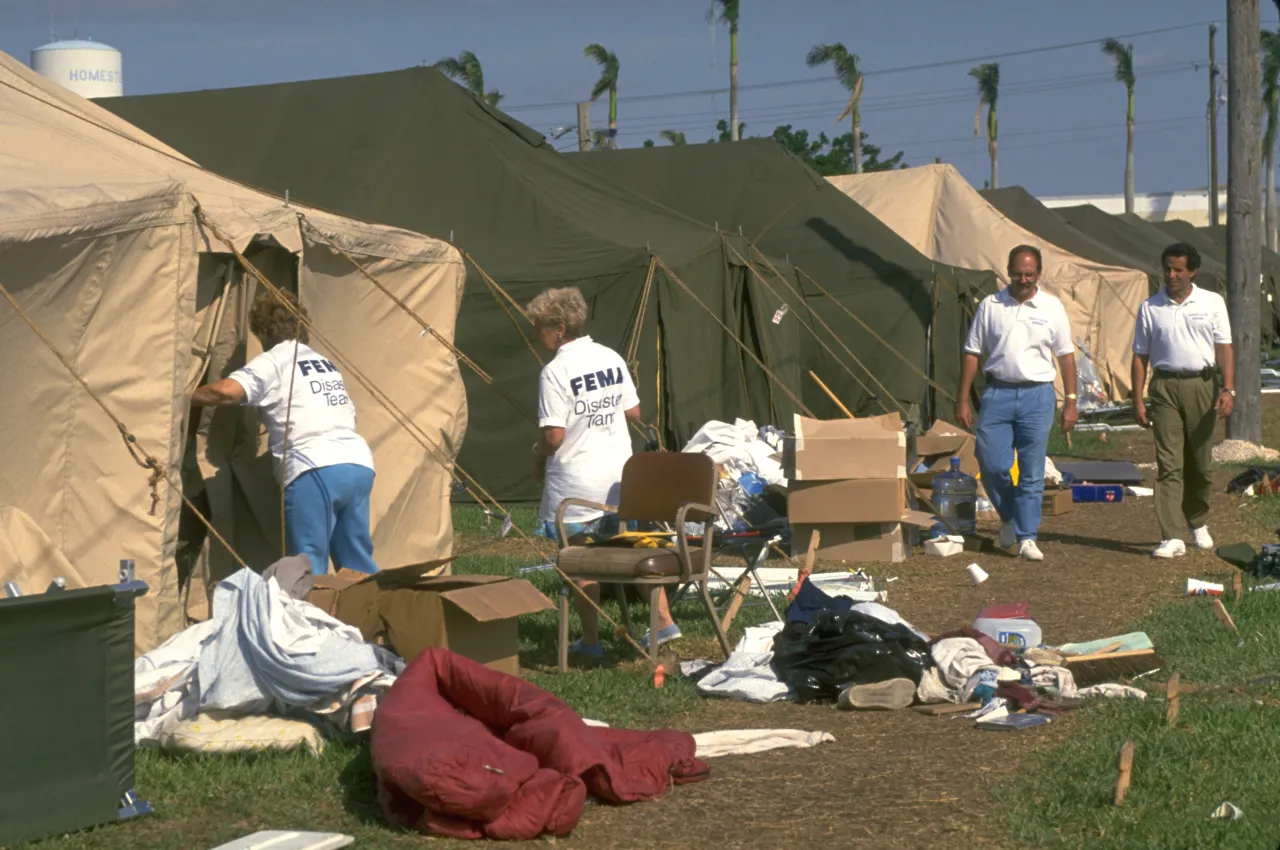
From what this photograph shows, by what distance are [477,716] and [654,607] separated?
1602mm

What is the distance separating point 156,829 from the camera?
→ 15.5ft

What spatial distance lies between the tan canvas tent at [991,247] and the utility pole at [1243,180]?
5512 millimetres

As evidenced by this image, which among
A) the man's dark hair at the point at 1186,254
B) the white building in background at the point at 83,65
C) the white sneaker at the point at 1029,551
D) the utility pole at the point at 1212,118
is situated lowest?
the white sneaker at the point at 1029,551

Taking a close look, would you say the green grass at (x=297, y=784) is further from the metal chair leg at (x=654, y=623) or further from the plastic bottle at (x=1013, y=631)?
the plastic bottle at (x=1013, y=631)

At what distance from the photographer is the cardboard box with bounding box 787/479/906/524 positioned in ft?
32.4

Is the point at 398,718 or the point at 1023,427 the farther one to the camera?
the point at 1023,427

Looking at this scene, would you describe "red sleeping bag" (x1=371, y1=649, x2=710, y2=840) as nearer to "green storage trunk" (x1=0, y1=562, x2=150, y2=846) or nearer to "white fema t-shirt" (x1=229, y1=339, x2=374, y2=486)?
"green storage trunk" (x1=0, y1=562, x2=150, y2=846)

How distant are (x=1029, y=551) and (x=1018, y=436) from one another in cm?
70

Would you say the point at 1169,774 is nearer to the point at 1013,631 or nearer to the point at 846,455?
the point at 1013,631

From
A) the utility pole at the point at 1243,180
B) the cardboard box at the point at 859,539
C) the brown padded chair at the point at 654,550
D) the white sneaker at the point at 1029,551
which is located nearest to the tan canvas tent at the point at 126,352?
the brown padded chair at the point at 654,550

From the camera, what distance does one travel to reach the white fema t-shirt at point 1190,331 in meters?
9.59

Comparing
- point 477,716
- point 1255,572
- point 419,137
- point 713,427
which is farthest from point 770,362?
point 477,716

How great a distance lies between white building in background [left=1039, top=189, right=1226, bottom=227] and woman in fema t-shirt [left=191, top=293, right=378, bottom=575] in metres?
74.1

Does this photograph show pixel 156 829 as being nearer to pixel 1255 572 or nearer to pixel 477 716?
pixel 477 716
